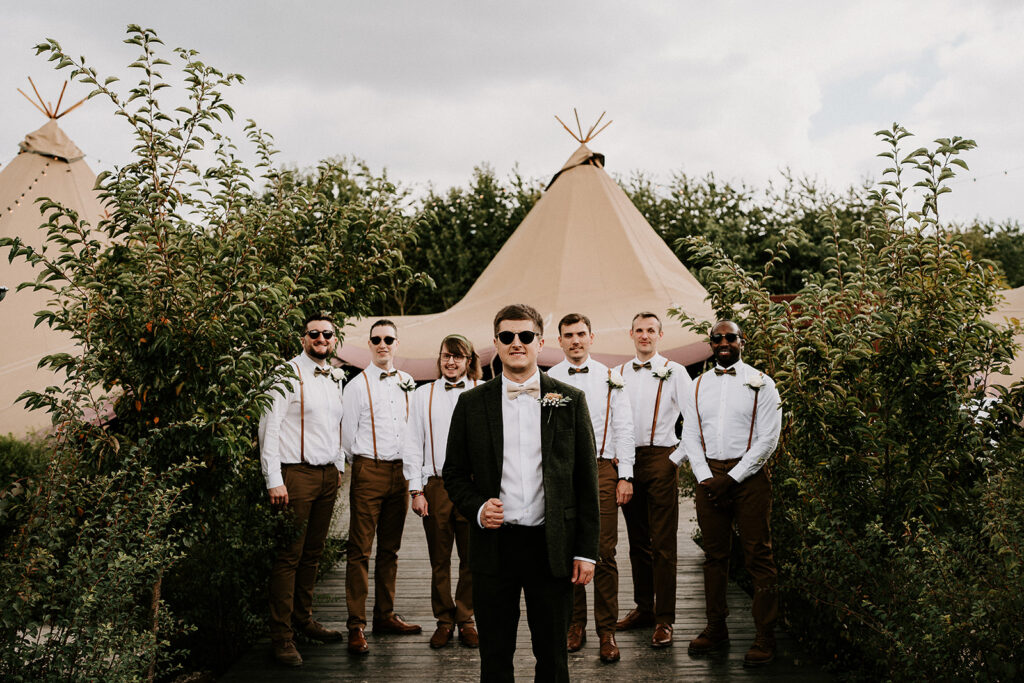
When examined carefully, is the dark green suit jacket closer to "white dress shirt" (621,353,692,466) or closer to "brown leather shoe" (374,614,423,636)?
"white dress shirt" (621,353,692,466)

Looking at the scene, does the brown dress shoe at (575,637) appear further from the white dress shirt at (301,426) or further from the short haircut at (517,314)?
the short haircut at (517,314)

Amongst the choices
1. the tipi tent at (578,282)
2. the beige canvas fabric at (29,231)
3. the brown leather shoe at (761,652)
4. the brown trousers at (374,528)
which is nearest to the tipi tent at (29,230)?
the beige canvas fabric at (29,231)

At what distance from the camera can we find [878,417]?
4.12 meters

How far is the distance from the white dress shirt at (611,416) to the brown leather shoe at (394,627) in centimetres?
181

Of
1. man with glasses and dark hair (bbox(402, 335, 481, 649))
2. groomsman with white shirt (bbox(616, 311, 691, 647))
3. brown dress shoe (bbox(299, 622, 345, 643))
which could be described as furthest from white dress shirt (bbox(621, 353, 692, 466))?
brown dress shoe (bbox(299, 622, 345, 643))

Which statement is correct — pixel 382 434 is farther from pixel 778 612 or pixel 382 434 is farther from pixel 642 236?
pixel 642 236

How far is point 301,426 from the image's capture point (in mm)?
5270

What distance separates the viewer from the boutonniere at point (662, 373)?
18.3ft

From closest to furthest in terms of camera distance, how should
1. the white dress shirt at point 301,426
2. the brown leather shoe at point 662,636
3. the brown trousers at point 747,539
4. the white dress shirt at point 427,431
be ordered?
the brown trousers at point 747,539
the white dress shirt at point 301,426
the brown leather shoe at point 662,636
the white dress shirt at point 427,431

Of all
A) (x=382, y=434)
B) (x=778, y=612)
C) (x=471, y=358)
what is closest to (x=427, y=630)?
(x=382, y=434)

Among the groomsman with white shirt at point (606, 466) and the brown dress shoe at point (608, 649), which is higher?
the groomsman with white shirt at point (606, 466)

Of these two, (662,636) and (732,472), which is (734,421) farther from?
(662,636)

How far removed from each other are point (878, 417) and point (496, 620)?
2154 millimetres

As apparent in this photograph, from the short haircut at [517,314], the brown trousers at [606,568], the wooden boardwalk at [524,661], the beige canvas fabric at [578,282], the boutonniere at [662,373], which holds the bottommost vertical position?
the wooden boardwalk at [524,661]
